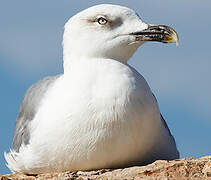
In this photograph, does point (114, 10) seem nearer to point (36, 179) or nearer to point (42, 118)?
point (42, 118)

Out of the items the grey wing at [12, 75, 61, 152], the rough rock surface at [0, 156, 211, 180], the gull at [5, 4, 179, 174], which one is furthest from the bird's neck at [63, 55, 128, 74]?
the rough rock surface at [0, 156, 211, 180]

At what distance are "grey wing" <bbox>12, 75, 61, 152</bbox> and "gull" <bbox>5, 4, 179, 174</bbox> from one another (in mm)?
28

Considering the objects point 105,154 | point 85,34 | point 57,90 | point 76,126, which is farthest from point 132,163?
point 85,34

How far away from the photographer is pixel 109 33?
7.80m

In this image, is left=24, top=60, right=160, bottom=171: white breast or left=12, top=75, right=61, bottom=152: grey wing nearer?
left=24, top=60, right=160, bottom=171: white breast

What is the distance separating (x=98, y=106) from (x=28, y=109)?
1.57m

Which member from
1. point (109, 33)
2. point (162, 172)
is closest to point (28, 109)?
point (109, 33)

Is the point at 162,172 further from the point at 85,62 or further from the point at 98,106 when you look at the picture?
the point at 85,62

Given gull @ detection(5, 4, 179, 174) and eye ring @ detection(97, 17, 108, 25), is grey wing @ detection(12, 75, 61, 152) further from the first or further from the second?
eye ring @ detection(97, 17, 108, 25)

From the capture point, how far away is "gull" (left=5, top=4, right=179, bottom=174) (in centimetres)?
733

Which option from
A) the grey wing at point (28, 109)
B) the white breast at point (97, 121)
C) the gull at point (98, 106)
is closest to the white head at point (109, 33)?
the gull at point (98, 106)

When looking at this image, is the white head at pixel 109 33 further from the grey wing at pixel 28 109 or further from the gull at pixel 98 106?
the grey wing at pixel 28 109

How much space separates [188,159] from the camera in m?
7.17

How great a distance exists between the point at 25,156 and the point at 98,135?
1.33 m
